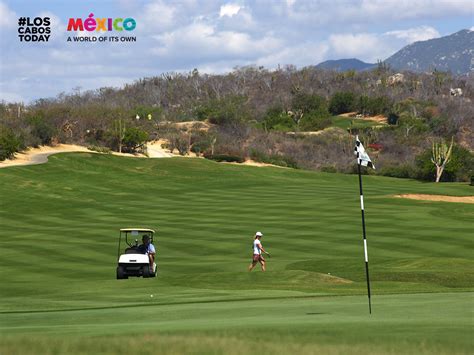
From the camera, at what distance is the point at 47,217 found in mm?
65875

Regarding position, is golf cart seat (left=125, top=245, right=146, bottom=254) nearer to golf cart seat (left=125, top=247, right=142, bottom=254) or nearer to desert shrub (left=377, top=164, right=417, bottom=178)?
golf cart seat (left=125, top=247, right=142, bottom=254)

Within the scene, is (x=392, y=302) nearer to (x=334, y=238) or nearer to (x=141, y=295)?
(x=141, y=295)

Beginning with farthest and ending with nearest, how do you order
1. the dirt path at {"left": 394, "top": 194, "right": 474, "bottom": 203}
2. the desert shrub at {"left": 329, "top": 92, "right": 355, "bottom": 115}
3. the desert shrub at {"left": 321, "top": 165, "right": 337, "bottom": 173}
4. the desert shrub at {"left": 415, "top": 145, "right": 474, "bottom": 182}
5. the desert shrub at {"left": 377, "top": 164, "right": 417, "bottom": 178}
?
1. the desert shrub at {"left": 329, "top": 92, "right": 355, "bottom": 115}
2. the desert shrub at {"left": 321, "top": 165, "right": 337, "bottom": 173}
3. the desert shrub at {"left": 377, "top": 164, "right": 417, "bottom": 178}
4. the desert shrub at {"left": 415, "top": 145, "right": 474, "bottom": 182}
5. the dirt path at {"left": 394, "top": 194, "right": 474, "bottom": 203}

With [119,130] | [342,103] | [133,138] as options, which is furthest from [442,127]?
[119,130]

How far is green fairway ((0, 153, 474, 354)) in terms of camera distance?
1475 centimetres

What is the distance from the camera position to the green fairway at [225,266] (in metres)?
14.8

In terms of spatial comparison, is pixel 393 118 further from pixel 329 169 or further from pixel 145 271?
pixel 145 271

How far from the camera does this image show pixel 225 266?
1492 inches

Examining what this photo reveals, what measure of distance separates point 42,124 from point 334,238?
226 ft

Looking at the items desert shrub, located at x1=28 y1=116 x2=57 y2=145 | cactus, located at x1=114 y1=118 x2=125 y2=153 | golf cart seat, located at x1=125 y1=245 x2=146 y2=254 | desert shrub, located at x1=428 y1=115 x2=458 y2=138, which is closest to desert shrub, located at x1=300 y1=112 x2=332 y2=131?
desert shrub, located at x1=428 y1=115 x2=458 y2=138

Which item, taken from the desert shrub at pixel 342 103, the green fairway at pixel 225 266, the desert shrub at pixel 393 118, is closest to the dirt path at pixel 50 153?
the green fairway at pixel 225 266

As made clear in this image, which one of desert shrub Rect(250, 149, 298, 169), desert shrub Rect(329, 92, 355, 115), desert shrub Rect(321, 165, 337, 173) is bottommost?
desert shrub Rect(321, 165, 337, 173)

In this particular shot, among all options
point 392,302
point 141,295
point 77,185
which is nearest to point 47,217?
point 77,185

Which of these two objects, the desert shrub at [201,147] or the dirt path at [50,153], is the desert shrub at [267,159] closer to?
the dirt path at [50,153]
